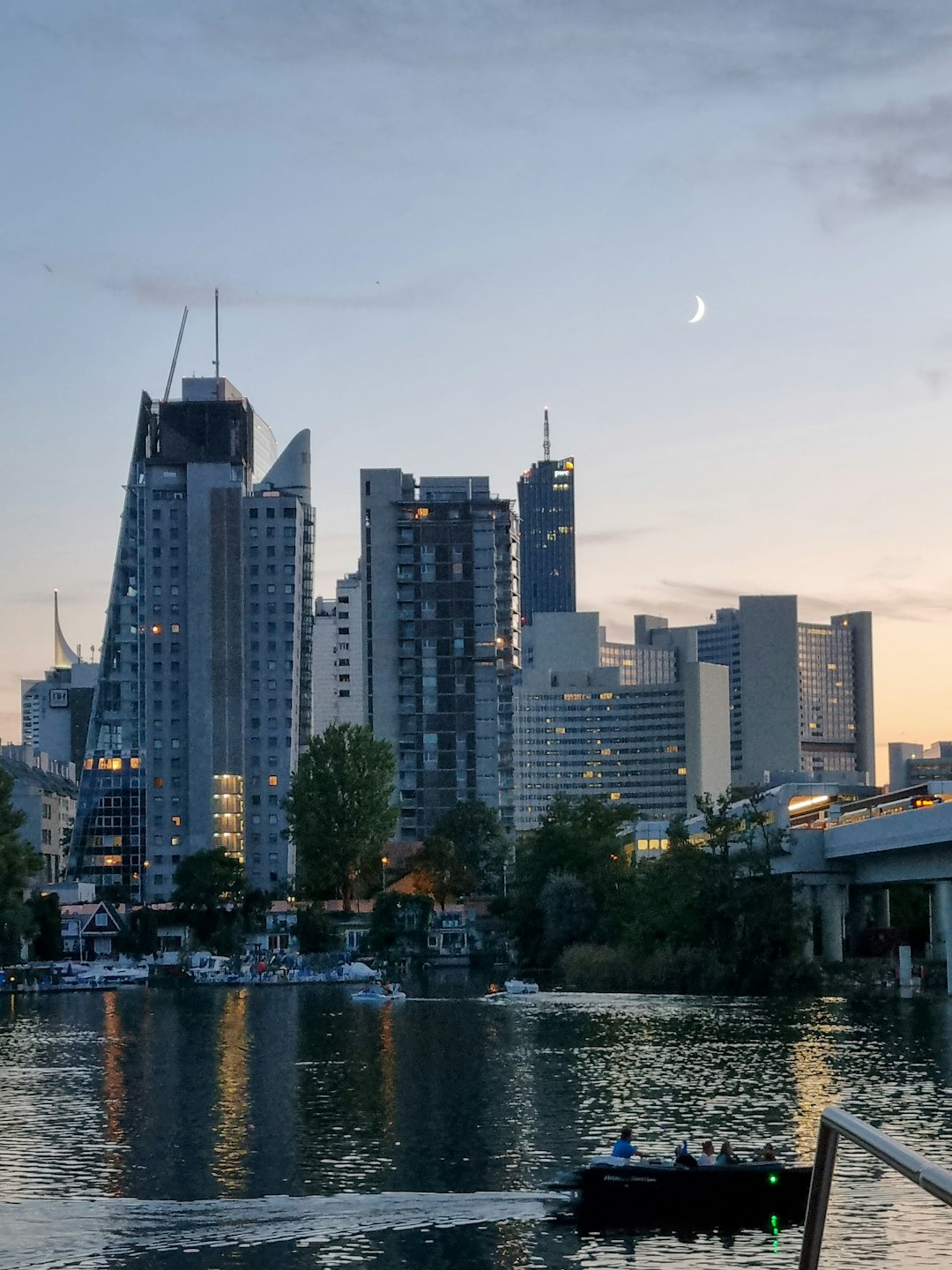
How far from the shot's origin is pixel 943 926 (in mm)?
134500

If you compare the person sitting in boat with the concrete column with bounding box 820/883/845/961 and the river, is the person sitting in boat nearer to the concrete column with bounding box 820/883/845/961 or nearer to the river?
the river

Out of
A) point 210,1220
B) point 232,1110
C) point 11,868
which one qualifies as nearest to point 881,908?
point 11,868

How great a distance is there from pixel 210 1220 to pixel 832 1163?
42.1m

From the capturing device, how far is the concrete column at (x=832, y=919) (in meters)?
147

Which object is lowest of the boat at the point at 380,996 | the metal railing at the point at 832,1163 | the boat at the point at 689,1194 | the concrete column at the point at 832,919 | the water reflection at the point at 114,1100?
the boat at the point at 380,996

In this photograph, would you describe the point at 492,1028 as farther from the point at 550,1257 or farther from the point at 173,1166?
the point at 550,1257

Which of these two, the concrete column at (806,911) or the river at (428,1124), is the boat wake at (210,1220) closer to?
the river at (428,1124)

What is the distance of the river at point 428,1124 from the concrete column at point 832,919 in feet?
67.9

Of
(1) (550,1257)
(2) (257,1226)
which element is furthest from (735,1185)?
(2) (257,1226)

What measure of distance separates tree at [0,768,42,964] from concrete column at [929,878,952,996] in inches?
3729

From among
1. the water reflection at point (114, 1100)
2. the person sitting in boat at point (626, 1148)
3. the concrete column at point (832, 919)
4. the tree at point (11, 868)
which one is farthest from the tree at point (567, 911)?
the person sitting in boat at point (626, 1148)

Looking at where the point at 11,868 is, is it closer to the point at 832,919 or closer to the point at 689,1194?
the point at 832,919

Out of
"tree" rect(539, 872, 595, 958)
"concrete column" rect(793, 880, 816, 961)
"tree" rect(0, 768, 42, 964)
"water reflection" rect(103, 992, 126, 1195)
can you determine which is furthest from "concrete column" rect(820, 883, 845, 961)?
"tree" rect(0, 768, 42, 964)

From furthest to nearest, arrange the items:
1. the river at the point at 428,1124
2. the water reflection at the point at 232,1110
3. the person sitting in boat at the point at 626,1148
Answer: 1. the water reflection at the point at 232,1110
2. the person sitting in boat at the point at 626,1148
3. the river at the point at 428,1124
